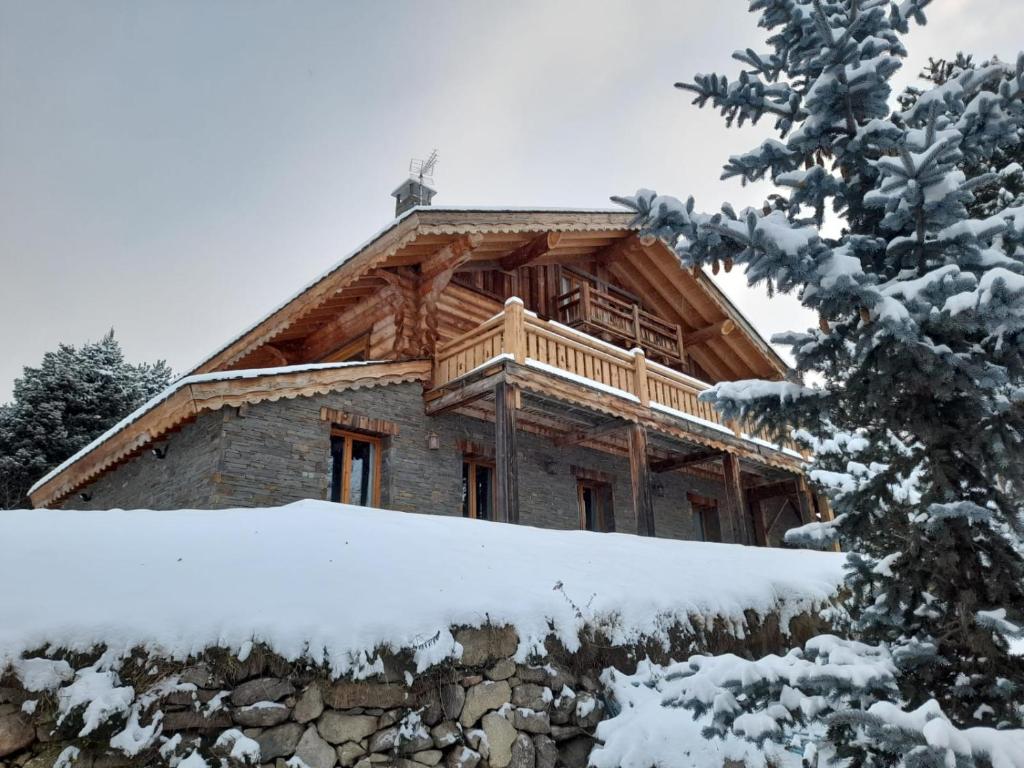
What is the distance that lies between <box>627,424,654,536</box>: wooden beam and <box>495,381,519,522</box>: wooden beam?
2.44m

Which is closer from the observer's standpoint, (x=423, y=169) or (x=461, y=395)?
(x=461, y=395)

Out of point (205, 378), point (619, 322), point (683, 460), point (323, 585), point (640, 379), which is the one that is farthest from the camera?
point (619, 322)

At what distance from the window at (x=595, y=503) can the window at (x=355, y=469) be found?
14.7 ft

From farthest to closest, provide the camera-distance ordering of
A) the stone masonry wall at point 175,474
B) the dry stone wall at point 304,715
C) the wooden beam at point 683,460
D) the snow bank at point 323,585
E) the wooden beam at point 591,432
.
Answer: the wooden beam at point 683,460 < the wooden beam at point 591,432 < the stone masonry wall at point 175,474 < the snow bank at point 323,585 < the dry stone wall at point 304,715

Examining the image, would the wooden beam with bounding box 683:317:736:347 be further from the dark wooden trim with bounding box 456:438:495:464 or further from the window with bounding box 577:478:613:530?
the dark wooden trim with bounding box 456:438:495:464

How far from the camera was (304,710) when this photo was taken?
333cm

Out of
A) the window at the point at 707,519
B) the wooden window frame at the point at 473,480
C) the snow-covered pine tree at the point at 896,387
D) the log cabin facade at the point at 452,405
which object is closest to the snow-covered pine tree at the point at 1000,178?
the snow-covered pine tree at the point at 896,387

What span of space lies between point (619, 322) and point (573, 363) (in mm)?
4490

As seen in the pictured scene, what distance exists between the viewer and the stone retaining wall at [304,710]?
276cm

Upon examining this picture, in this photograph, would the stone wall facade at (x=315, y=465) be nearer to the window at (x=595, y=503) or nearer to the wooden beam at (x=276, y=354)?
the window at (x=595, y=503)

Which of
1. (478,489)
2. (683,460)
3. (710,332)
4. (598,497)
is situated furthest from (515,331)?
(710,332)

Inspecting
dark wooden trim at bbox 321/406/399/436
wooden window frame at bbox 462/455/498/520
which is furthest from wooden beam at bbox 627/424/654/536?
dark wooden trim at bbox 321/406/399/436

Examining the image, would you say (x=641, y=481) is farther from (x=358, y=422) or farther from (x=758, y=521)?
(x=758, y=521)

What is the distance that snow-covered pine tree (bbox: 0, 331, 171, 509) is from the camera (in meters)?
18.9
